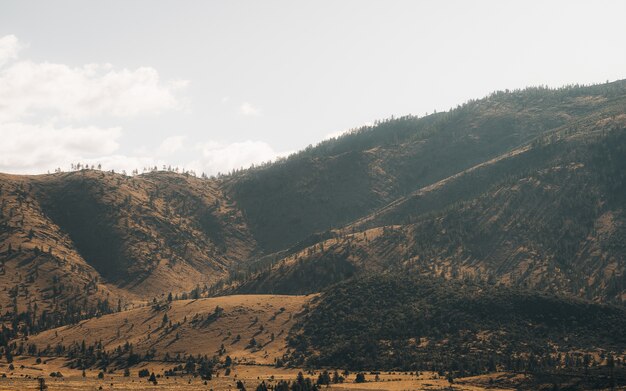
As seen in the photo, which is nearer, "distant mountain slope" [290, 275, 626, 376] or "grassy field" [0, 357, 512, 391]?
"grassy field" [0, 357, 512, 391]

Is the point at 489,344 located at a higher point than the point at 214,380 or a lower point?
lower

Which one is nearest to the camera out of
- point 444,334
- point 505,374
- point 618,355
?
point 505,374

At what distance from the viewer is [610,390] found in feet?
438

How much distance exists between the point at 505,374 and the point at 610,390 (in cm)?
2600

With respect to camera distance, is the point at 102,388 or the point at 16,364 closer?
the point at 102,388

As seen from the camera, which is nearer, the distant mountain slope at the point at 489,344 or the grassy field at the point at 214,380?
the grassy field at the point at 214,380

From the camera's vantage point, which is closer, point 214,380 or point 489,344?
point 214,380

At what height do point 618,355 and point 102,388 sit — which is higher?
point 102,388

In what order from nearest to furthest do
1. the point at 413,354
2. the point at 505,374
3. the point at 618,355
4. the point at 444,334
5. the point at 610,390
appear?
the point at 610,390, the point at 505,374, the point at 618,355, the point at 413,354, the point at 444,334

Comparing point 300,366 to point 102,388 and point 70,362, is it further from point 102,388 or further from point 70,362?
point 70,362

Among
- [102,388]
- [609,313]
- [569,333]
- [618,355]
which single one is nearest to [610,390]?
[618,355]

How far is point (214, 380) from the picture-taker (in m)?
159

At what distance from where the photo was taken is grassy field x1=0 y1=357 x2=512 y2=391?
5589 inches

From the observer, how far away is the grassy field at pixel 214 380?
466ft
